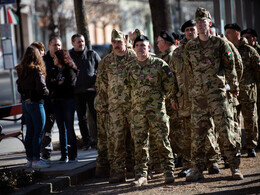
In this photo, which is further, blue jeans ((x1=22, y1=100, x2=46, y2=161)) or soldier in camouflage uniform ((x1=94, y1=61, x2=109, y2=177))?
blue jeans ((x1=22, y1=100, x2=46, y2=161))

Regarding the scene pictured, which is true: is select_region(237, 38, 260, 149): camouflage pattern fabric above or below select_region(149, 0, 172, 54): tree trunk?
below

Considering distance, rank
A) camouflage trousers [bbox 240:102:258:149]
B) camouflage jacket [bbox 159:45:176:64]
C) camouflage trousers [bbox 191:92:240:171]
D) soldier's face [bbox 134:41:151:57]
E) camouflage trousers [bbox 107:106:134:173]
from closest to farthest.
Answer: camouflage trousers [bbox 191:92:240:171]
soldier's face [bbox 134:41:151:57]
camouflage trousers [bbox 107:106:134:173]
camouflage jacket [bbox 159:45:176:64]
camouflage trousers [bbox 240:102:258:149]

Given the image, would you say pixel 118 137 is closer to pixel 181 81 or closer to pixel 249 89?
pixel 181 81

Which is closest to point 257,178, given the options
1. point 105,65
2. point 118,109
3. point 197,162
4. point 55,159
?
point 197,162

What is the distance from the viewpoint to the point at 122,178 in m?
8.01

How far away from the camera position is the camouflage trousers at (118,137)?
8008 millimetres

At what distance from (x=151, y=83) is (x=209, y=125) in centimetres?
107

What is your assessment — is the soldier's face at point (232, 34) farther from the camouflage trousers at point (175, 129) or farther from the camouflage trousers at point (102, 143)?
the camouflage trousers at point (102, 143)

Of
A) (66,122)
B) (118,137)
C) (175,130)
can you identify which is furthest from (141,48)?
(66,122)

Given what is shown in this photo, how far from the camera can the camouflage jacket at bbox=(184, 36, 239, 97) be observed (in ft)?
24.9

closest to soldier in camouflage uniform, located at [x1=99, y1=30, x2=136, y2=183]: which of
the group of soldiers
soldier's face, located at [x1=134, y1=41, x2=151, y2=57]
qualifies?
the group of soldiers

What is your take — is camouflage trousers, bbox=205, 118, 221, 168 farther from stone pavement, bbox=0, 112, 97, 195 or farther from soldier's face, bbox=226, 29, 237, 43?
soldier's face, bbox=226, 29, 237, 43

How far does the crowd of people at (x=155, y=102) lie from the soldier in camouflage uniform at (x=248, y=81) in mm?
18

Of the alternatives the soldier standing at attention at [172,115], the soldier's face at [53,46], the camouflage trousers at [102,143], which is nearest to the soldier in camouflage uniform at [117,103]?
the camouflage trousers at [102,143]
